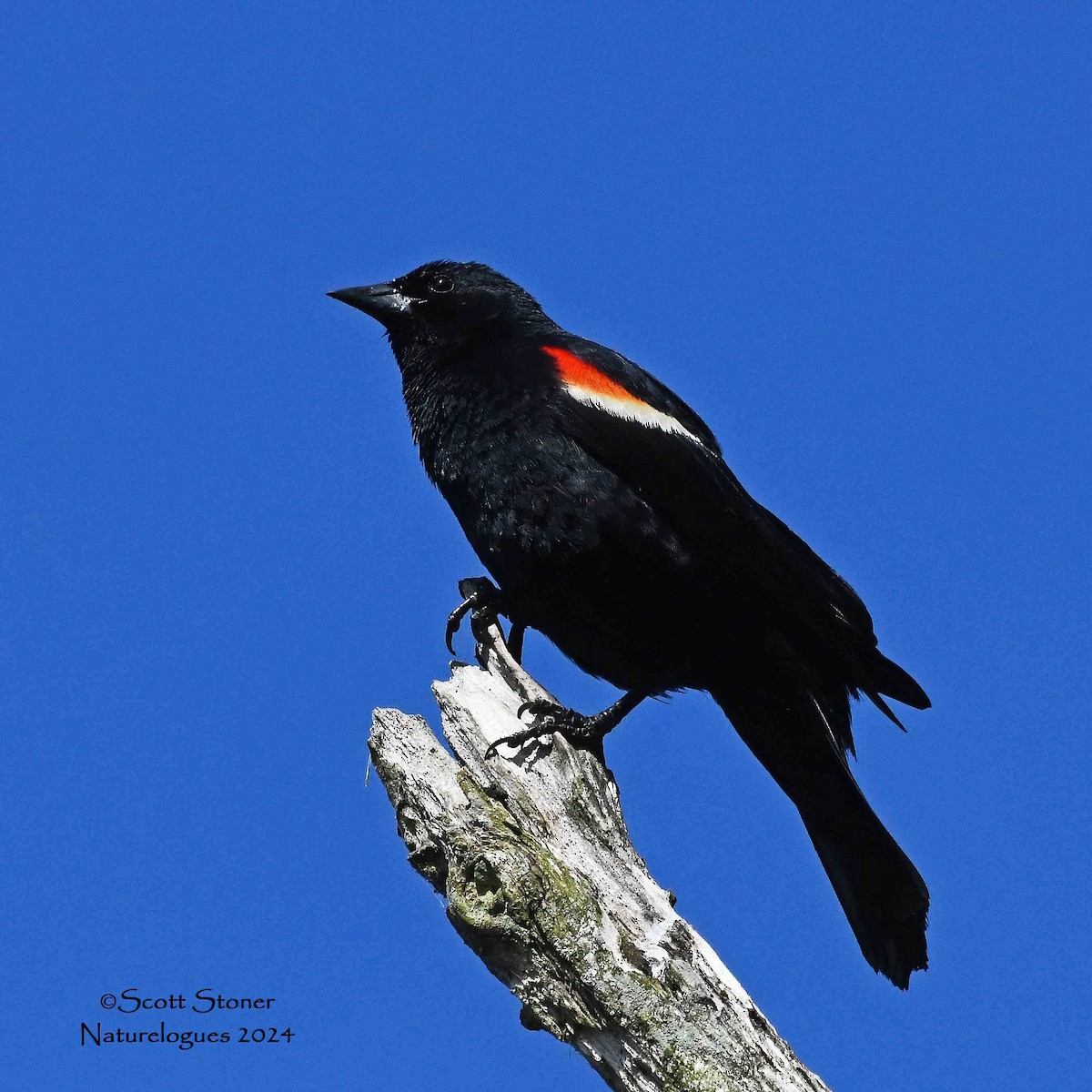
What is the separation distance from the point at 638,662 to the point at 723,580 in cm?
48

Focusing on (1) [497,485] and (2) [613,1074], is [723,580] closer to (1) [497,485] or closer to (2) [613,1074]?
(1) [497,485]

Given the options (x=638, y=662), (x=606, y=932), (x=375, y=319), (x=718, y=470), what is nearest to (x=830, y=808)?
(x=638, y=662)

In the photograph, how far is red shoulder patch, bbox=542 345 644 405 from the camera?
5359 mm

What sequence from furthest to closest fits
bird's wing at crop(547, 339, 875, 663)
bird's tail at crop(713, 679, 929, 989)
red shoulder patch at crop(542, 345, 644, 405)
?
red shoulder patch at crop(542, 345, 644, 405) → bird's wing at crop(547, 339, 875, 663) → bird's tail at crop(713, 679, 929, 989)

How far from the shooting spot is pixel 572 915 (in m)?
3.73

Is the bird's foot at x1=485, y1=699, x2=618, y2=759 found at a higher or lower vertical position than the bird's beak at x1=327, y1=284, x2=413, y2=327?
lower

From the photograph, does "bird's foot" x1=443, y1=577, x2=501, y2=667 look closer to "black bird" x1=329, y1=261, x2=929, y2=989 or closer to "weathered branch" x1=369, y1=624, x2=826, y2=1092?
"black bird" x1=329, y1=261, x2=929, y2=989

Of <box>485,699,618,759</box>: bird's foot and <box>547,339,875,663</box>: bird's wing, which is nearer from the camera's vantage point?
<box>485,699,618,759</box>: bird's foot

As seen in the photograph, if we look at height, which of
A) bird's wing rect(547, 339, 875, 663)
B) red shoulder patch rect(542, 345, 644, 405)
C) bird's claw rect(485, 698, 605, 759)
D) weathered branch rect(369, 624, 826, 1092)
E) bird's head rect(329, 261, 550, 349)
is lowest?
weathered branch rect(369, 624, 826, 1092)

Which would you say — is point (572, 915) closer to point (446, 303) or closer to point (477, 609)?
point (477, 609)

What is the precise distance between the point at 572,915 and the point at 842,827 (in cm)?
191

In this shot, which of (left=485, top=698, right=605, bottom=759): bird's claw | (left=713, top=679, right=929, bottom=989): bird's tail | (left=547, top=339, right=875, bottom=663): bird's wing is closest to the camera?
(left=485, top=698, right=605, bottom=759): bird's claw

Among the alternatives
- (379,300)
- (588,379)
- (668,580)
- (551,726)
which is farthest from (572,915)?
(379,300)

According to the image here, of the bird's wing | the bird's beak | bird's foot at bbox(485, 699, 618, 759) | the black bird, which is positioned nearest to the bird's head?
the bird's beak
